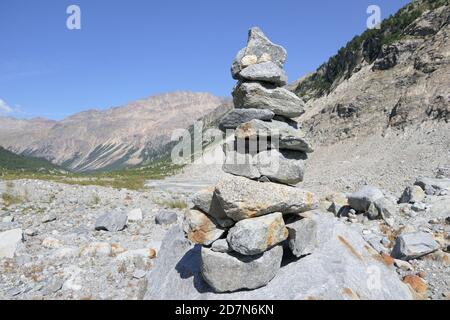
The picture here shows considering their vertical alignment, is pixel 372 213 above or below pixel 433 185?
below

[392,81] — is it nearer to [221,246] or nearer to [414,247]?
[414,247]

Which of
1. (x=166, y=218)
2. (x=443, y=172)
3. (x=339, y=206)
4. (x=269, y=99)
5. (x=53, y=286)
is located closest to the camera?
(x=269, y=99)

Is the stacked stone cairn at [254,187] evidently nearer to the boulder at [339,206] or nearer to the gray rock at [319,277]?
the gray rock at [319,277]

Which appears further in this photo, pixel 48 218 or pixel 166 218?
pixel 48 218

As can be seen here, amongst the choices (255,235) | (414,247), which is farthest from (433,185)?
(255,235)

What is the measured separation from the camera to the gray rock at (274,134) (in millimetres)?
9961

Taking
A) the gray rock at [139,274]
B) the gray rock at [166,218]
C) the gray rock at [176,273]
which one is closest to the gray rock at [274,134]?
the gray rock at [176,273]

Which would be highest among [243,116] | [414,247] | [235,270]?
[243,116]

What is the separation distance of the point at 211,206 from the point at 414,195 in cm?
1484

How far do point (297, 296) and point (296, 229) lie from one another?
2.15 m

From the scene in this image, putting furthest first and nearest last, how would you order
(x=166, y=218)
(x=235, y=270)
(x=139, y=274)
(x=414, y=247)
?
(x=166, y=218) → (x=414, y=247) → (x=139, y=274) → (x=235, y=270)

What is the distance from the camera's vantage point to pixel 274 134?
10.0 m

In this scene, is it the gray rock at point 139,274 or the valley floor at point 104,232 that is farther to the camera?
the gray rock at point 139,274

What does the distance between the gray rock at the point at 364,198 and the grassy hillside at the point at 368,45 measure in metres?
57.3
